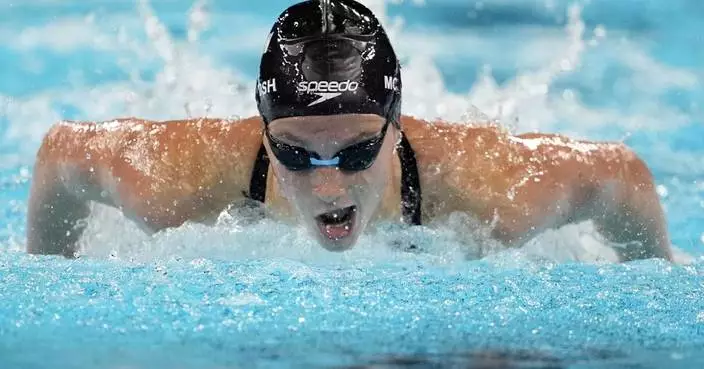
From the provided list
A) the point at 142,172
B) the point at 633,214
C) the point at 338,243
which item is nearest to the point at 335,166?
the point at 338,243

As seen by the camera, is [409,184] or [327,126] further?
[409,184]

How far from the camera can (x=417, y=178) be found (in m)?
→ 3.34

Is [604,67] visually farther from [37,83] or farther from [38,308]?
[38,308]

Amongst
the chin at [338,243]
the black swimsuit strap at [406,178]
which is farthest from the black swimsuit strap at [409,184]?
the chin at [338,243]

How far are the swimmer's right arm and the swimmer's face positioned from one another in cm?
30

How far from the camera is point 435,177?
3336 millimetres

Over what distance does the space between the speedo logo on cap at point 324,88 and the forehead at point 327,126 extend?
6 cm

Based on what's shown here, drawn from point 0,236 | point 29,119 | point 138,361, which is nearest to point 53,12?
point 29,119

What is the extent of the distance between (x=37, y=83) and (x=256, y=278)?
169 inches

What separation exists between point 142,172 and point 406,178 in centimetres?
85

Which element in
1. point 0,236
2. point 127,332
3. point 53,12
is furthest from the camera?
point 53,12

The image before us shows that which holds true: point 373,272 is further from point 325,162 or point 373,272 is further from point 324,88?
point 324,88

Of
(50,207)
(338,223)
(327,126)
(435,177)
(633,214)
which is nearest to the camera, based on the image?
(327,126)

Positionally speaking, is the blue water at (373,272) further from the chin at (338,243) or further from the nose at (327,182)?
the nose at (327,182)
